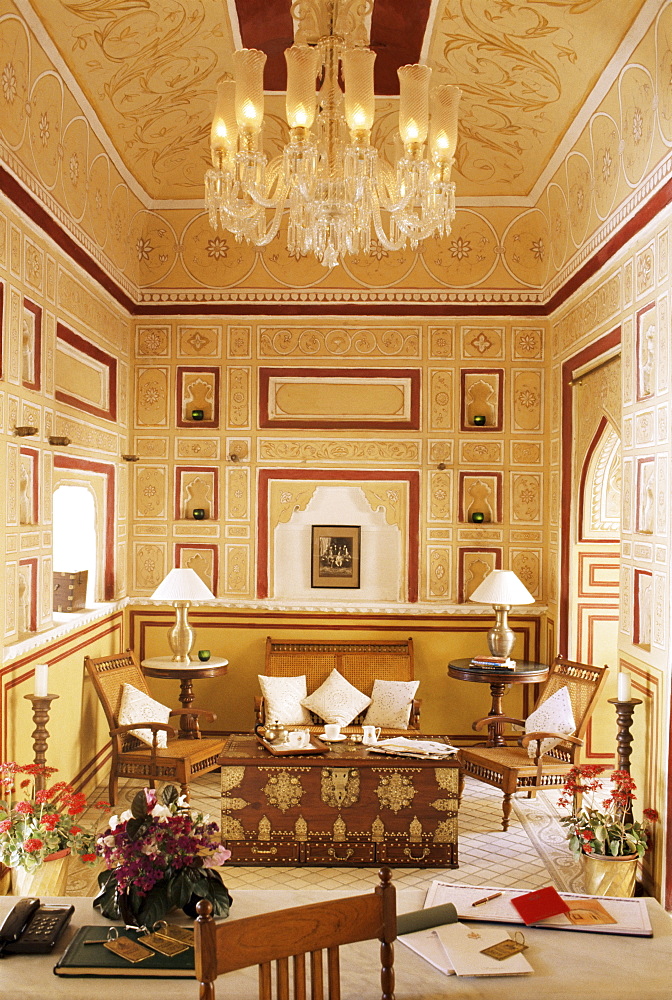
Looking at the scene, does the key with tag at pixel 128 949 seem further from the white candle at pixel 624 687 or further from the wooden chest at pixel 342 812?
the white candle at pixel 624 687

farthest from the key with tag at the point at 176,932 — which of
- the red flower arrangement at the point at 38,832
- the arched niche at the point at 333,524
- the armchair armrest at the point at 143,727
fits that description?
the arched niche at the point at 333,524

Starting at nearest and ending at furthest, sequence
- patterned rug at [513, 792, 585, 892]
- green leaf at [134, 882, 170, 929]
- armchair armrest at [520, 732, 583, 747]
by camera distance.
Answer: green leaf at [134, 882, 170, 929] < patterned rug at [513, 792, 585, 892] < armchair armrest at [520, 732, 583, 747]

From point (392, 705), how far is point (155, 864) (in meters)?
5.00

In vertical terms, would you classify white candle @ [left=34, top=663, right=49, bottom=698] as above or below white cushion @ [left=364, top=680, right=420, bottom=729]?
above

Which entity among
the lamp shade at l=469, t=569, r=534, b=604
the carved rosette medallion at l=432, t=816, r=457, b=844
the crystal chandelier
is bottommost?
the carved rosette medallion at l=432, t=816, r=457, b=844

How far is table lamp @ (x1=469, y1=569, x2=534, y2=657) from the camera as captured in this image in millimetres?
7340

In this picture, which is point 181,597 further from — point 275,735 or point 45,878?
point 45,878

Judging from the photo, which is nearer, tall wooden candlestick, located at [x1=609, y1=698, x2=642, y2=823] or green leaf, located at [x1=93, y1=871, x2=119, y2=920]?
green leaf, located at [x1=93, y1=871, x2=119, y2=920]

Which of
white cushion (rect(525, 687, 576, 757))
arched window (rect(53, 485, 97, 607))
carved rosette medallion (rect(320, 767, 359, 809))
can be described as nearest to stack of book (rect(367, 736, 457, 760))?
carved rosette medallion (rect(320, 767, 359, 809))

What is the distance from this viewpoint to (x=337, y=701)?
7.46 metres

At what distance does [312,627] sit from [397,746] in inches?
94.5

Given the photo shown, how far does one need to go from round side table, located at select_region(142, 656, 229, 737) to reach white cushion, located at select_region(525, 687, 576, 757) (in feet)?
8.51

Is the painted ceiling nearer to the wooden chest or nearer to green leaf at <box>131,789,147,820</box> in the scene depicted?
green leaf at <box>131,789,147,820</box>

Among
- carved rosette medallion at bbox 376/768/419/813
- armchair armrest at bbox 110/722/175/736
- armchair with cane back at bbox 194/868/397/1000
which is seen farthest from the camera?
armchair armrest at bbox 110/722/175/736
